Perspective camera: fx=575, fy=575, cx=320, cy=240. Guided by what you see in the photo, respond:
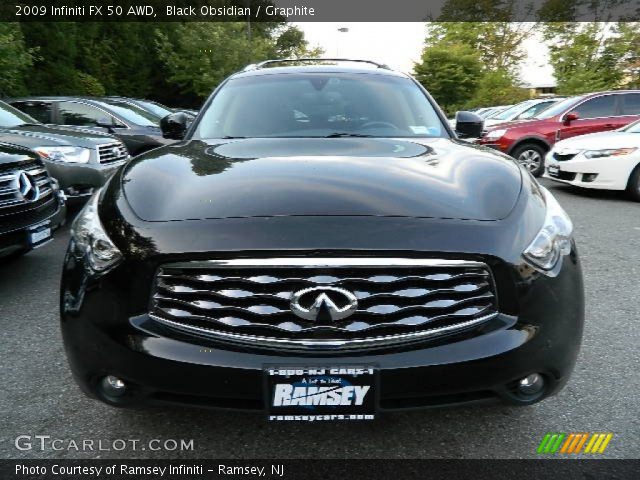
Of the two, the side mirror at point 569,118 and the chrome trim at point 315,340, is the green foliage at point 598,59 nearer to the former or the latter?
the side mirror at point 569,118

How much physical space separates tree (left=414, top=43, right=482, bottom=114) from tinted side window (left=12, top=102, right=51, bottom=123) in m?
26.5

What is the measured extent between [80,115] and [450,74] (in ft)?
89.1

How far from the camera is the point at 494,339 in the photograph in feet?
6.03

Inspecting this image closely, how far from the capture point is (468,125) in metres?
3.71

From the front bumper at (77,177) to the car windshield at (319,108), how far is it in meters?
3.04

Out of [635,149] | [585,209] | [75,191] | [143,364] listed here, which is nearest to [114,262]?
[143,364]

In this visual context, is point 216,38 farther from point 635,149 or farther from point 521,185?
point 521,185

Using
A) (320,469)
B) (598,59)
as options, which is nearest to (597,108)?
(320,469)

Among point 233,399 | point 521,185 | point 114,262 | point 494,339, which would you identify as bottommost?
point 233,399

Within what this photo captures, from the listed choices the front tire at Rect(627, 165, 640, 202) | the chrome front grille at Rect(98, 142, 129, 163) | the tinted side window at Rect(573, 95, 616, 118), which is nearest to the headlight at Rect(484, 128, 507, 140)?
the tinted side window at Rect(573, 95, 616, 118)

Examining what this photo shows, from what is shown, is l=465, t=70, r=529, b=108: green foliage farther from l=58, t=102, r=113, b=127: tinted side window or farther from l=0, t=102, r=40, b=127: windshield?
l=0, t=102, r=40, b=127: windshield

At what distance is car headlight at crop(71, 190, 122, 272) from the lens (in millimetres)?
1929

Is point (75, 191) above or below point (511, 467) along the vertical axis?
below

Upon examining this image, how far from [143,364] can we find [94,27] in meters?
24.9
